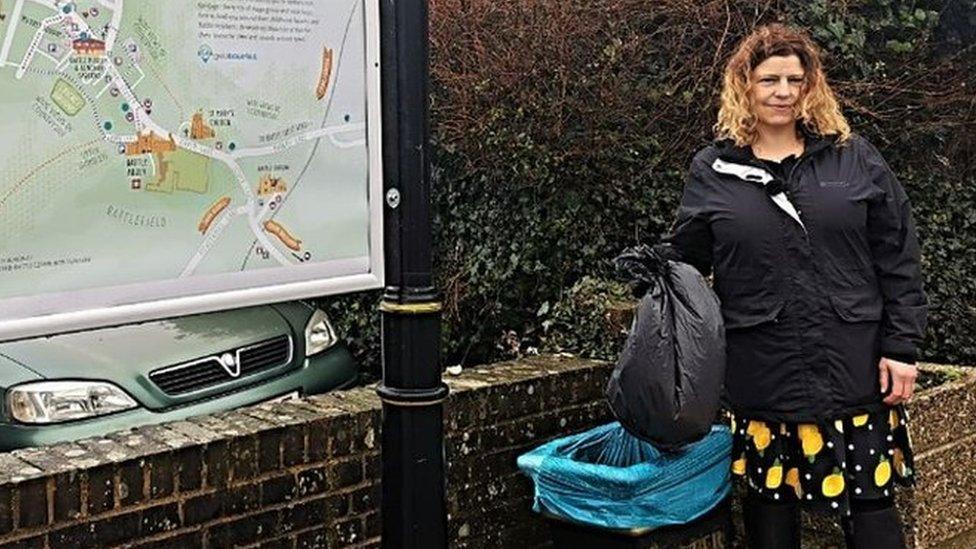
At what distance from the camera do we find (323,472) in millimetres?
3590

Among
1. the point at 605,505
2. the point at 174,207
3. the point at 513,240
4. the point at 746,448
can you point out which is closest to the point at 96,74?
the point at 174,207

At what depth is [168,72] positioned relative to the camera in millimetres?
2479

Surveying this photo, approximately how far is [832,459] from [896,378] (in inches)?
12.2

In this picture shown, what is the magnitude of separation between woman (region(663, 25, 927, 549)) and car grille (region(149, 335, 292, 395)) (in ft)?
7.57

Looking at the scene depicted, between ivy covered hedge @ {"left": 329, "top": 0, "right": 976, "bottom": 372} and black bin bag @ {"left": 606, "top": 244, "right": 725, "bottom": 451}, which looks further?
ivy covered hedge @ {"left": 329, "top": 0, "right": 976, "bottom": 372}

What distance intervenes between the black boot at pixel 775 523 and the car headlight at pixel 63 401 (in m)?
2.47

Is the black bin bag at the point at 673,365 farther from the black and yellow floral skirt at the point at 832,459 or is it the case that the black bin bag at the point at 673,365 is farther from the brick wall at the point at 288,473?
the brick wall at the point at 288,473

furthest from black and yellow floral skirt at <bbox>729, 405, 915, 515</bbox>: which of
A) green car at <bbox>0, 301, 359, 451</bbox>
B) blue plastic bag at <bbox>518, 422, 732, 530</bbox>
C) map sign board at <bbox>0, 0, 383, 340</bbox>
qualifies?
green car at <bbox>0, 301, 359, 451</bbox>

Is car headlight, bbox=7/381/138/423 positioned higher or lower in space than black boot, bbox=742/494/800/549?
higher

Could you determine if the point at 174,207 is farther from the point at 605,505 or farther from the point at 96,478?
the point at 605,505

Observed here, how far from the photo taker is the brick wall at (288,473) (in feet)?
10.0

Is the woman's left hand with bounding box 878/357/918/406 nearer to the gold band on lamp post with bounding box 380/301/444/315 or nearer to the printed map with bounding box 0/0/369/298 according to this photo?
the gold band on lamp post with bounding box 380/301/444/315

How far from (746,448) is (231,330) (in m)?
2.52

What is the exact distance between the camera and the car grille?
15.7ft
